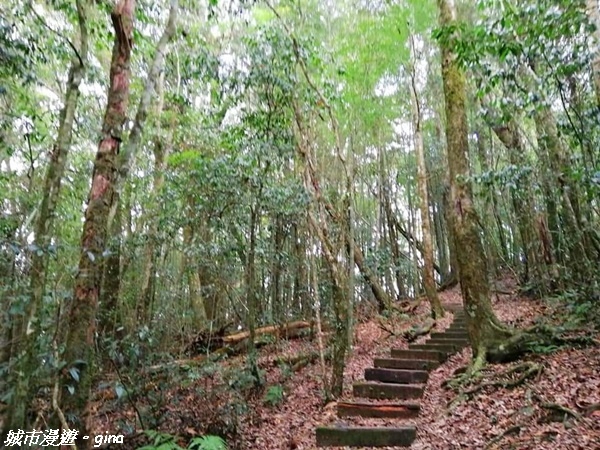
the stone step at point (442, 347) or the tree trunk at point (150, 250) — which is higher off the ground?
the tree trunk at point (150, 250)

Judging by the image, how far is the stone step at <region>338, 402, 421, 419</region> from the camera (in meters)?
5.35

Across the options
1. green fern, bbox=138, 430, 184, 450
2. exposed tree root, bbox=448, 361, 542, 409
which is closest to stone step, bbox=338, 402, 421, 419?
exposed tree root, bbox=448, 361, 542, 409

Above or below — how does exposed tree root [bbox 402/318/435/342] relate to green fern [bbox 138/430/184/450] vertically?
above

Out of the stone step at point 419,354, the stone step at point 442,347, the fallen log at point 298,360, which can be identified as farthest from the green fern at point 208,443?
the stone step at point 442,347

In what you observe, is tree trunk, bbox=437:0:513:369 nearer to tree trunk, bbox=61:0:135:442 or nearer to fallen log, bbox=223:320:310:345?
tree trunk, bbox=61:0:135:442

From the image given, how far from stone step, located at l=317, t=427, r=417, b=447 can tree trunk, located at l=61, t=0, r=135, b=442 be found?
2.47 meters

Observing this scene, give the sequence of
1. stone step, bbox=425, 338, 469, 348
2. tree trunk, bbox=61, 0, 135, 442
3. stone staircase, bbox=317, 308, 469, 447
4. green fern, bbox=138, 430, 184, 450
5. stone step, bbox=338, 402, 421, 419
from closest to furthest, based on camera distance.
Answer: tree trunk, bbox=61, 0, 135, 442
green fern, bbox=138, 430, 184, 450
stone staircase, bbox=317, 308, 469, 447
stone step, bbox=338, 402, 421, 419
stone step, bbox=425, 338, 469, 348

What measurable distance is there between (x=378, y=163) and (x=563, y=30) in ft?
35.4

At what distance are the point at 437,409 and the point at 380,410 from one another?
65cm

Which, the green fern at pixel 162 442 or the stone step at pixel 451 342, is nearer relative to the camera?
the green fern at pixel 162 442

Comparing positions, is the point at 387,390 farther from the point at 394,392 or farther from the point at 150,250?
the point at 150,250

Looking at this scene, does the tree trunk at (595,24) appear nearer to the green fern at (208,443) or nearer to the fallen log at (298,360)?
the green fern at (208,443)

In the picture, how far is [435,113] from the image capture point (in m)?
15.2

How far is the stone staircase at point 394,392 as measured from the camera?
4.81 meters
